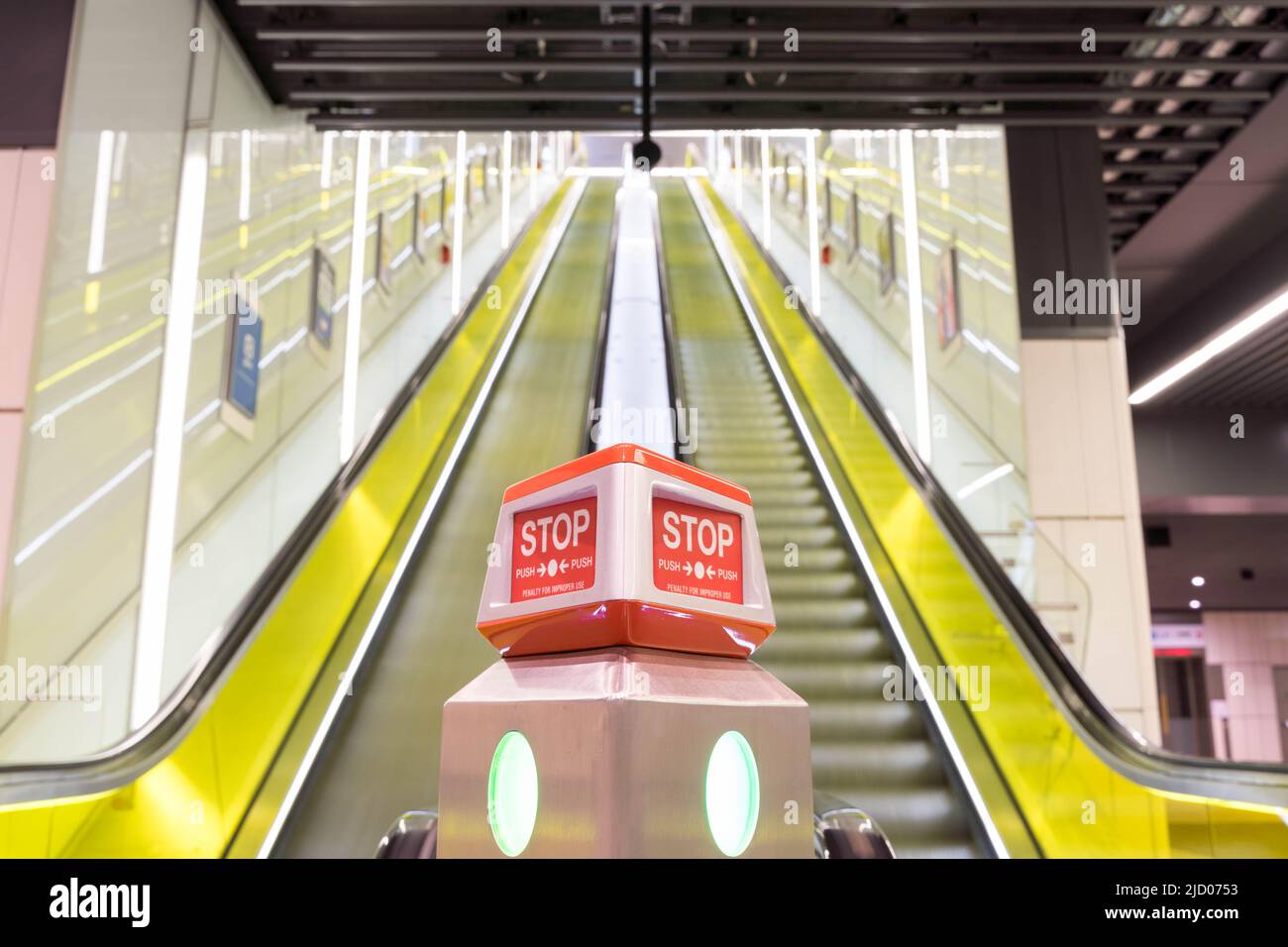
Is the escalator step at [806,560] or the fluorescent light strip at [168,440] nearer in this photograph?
the fluorescent light strip at [168,440]

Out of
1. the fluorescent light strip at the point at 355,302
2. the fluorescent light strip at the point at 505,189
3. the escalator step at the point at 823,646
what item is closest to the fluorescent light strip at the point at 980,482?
the escalator step at the point at 823,646

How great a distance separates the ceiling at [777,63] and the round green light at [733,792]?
5223 mm

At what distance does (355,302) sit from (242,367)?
2.14 meters

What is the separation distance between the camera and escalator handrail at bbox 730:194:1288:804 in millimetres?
3260

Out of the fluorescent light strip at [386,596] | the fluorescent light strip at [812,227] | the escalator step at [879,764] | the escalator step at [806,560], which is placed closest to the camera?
the fluorescent light strip at [386,596]

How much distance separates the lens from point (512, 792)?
3.50 feet

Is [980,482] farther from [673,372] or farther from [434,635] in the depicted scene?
[434,635]

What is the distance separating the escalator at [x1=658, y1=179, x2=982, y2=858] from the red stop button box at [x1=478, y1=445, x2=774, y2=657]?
263 cm

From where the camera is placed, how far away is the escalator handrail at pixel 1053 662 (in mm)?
3260

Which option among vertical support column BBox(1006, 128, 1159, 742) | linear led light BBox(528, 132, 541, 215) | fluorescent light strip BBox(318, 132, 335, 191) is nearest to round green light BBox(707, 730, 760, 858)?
vertical support column BBox(1006, 128, 1159, 742)

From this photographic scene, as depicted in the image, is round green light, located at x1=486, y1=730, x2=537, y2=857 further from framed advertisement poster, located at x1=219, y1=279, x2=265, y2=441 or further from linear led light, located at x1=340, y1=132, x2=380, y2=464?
linear led light, located at x1=340, y1=132, x2=380, y2=464

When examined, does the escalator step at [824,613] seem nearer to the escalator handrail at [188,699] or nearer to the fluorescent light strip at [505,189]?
the escalator handrail at [188,699]

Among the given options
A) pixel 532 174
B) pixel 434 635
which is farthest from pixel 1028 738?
pixel 532 174
